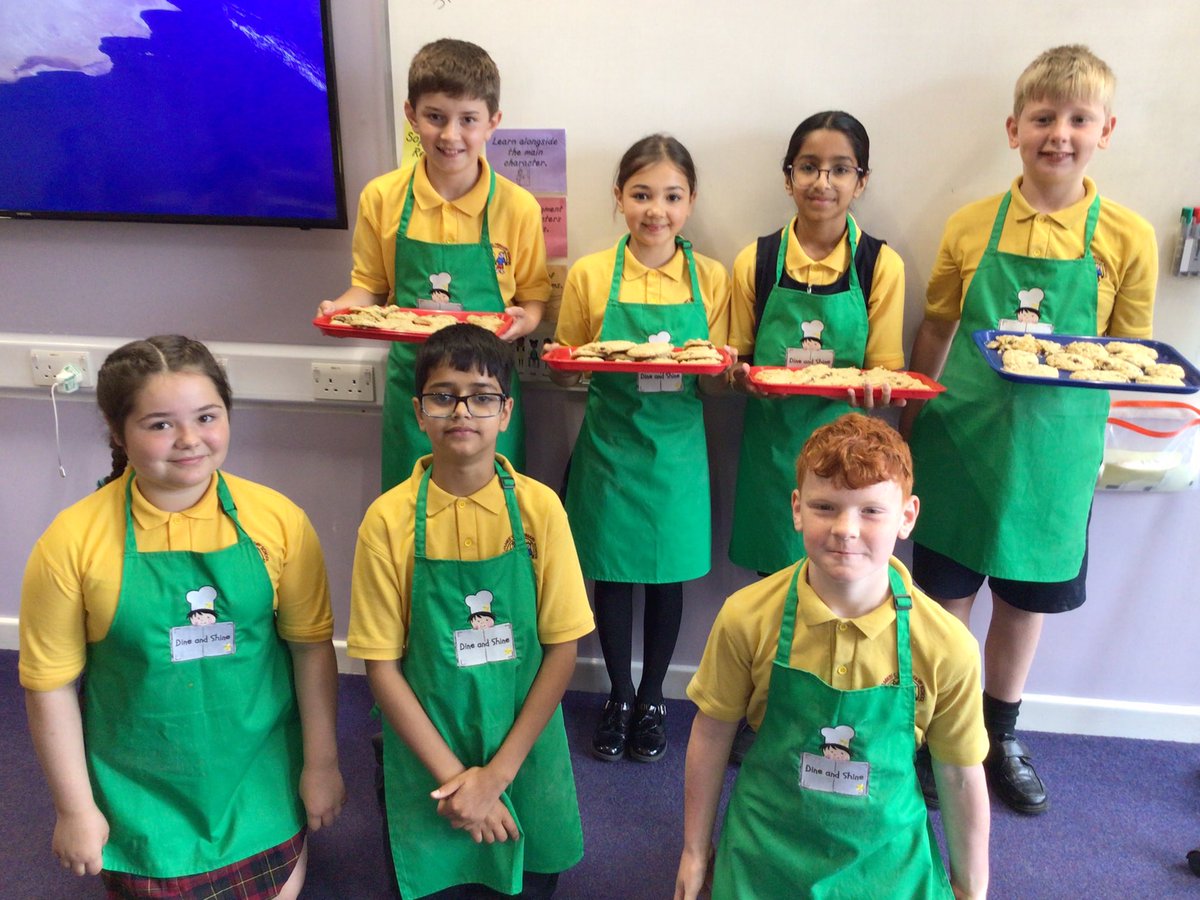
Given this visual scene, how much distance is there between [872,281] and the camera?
2082mm

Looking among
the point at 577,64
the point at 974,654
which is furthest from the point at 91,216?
the point at 974,654

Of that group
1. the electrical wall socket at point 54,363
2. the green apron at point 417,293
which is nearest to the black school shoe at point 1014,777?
the green apron at point 417,293

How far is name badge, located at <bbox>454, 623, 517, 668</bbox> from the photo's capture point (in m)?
1.60

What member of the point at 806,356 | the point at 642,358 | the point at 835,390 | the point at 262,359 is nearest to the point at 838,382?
the point at 835,390

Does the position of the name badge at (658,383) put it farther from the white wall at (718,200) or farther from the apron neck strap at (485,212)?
the apron neck strap at (485,212)

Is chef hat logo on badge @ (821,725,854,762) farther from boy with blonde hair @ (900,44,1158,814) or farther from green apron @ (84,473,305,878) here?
green apron @ (84,473,305,878)

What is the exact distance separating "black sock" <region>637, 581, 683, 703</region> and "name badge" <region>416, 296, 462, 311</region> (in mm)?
881

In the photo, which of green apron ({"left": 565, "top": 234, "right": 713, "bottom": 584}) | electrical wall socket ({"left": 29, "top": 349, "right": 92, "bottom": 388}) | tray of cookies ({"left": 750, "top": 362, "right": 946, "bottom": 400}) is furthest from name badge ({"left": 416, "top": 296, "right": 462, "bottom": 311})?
electrical wall socket ({"left": 29, "top": 349, "right": 92, "bottom": 388})

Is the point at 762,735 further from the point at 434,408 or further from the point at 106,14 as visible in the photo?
the point at 106,14

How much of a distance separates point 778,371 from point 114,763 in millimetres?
1527

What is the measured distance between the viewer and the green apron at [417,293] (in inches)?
83.3

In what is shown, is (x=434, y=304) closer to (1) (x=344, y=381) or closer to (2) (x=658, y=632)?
(1) (x=344, y=381)

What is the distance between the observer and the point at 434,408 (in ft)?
5.07

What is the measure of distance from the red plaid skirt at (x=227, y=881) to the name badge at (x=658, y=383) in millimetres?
1165
